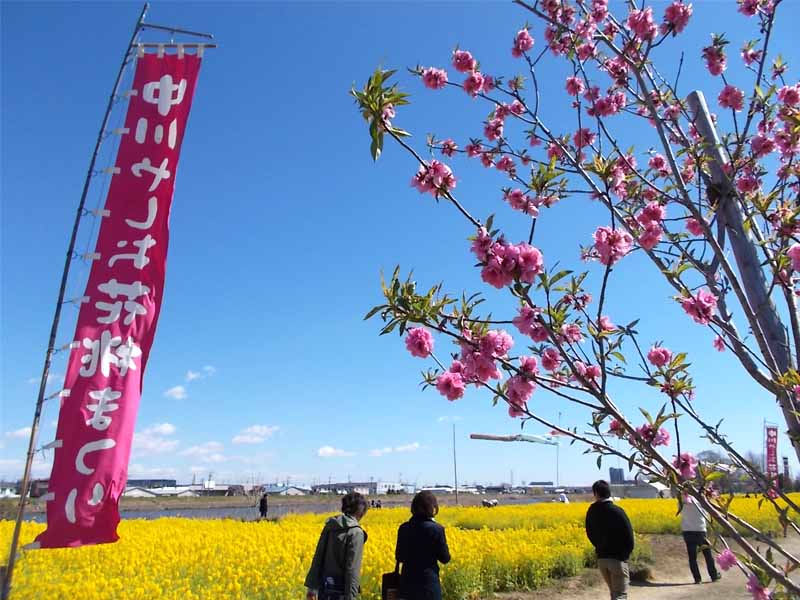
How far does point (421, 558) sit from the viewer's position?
3.96m

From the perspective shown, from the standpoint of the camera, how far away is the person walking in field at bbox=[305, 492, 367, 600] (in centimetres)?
394

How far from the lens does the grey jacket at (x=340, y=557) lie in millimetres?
3949

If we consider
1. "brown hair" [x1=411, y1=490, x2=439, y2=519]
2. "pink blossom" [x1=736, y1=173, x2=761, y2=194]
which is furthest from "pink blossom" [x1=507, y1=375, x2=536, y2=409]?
"brown hair" [x1=411, y1=490, x2=439, y2=519]

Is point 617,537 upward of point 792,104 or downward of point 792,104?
downward

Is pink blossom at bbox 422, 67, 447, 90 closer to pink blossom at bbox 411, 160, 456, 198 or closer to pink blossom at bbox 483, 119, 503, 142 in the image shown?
pink blossom at bbox 483, 119, 503, 142

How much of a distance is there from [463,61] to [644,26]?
3.73 ft

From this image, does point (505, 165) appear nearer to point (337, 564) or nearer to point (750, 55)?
point (750, 55)

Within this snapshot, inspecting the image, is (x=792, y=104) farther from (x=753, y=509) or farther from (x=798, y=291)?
(x=753, y=509)

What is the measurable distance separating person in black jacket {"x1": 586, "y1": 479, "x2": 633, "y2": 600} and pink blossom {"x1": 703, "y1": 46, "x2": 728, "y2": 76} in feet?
12.9

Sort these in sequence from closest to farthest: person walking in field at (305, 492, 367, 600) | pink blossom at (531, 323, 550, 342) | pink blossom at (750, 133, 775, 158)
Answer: pink blossom at (531, 323, 550, 342) < pink blossom at (750, 133, 775, 158) < person walking in field at (305, 492, 367, 600)

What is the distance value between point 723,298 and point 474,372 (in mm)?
1215

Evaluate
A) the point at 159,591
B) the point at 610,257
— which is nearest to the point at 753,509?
the point at 159,591

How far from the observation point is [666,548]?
11156 mm

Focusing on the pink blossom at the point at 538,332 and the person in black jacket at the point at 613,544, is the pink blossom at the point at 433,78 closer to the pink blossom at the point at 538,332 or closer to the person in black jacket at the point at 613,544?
the pink blossom at the point at 538,332
